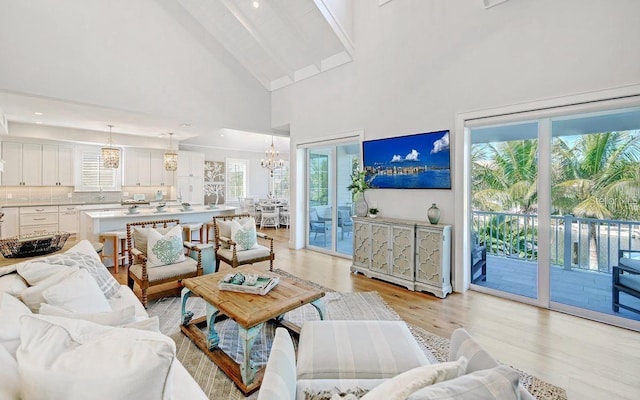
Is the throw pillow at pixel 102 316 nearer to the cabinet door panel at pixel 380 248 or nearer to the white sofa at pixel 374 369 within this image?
the white sofa at pixel 374 369

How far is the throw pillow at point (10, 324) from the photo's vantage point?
43.3 inches

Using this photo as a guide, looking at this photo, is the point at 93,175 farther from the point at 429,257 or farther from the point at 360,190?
the point at 429,257

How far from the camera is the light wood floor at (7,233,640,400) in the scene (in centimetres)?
213

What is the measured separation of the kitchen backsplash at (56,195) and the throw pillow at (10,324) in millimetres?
7651

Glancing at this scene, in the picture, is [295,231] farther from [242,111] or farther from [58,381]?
[58,381]

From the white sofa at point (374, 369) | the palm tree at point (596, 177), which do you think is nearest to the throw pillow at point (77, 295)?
the white sofa at point (374, 369)

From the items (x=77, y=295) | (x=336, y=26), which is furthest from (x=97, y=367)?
(x=336, y=26)

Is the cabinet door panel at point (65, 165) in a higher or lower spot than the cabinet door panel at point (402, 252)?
higher

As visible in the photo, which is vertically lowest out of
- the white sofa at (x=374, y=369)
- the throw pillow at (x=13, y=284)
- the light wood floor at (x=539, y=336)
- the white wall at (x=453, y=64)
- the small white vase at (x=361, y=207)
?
the light wood floor at (x=539, y=336)

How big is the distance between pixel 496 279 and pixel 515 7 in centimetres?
327

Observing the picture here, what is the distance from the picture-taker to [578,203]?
3.25m

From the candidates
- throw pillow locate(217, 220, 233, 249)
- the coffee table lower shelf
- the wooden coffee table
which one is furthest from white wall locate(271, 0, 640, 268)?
the coffee table lower shelf

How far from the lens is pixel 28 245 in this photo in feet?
8.05

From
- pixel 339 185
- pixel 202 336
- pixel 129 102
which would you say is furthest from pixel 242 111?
pixel 202 336
